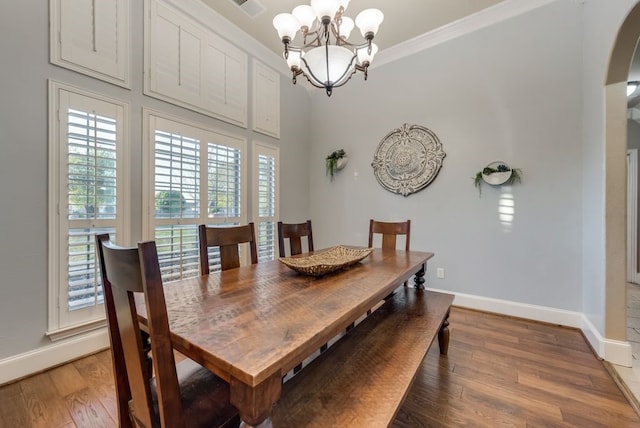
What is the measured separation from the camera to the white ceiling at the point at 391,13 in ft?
8.77

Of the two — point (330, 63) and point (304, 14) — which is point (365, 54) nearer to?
point (330, 63)

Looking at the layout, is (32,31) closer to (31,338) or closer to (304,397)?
(31,338)

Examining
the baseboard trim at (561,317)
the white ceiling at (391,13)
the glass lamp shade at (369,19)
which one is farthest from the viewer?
the white ceiling at (391,13)

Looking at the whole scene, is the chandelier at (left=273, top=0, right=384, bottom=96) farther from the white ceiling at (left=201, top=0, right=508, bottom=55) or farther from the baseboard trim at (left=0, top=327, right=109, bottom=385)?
the baseboard trim at (left=0, top=327, right=109, bottom=385)

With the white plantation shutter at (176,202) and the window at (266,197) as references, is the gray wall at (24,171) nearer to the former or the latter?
the white plantation shutter at (176,202)

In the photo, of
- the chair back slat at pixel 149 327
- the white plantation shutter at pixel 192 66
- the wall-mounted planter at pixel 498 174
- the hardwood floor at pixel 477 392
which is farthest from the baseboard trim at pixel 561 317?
the white plantation shutter at pixel 192 66

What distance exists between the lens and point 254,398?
67 cm

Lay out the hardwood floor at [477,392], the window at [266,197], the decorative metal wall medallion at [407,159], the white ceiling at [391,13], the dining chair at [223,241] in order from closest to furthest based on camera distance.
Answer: the hardwood floor at [477,392] < the dining chair at [223,241] < the white ceiling at [391,13] < the decorative metal wall medallion at [407,159] < the window at [266,197]

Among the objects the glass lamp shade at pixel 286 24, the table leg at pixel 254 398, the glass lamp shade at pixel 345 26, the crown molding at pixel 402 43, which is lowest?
the table leg at pixel 254 398

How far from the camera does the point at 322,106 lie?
421cm

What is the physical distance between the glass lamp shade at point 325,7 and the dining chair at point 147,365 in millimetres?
1774

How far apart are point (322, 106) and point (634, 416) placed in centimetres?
427

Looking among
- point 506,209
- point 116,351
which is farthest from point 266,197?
point 506,209

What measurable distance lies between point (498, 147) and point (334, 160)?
2.02 m
